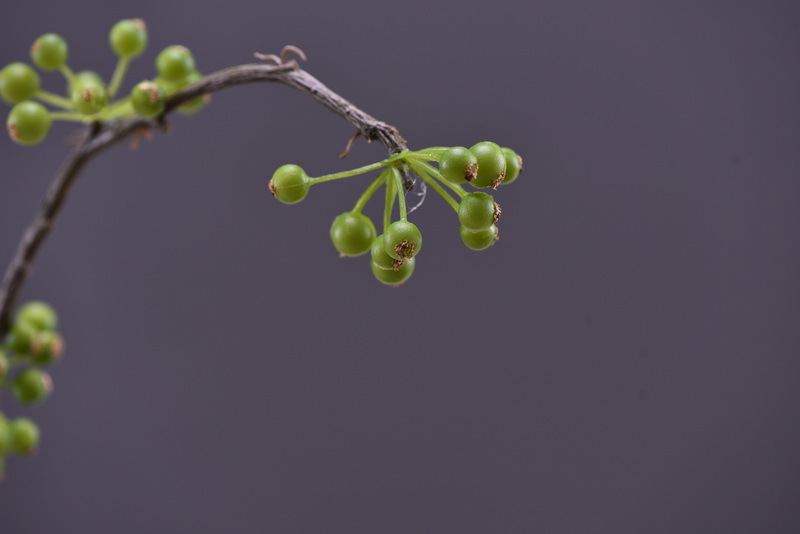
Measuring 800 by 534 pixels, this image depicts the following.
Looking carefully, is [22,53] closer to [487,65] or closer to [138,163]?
[138,163]

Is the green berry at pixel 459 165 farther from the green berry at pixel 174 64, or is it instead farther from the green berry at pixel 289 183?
the green berry at pixel 174 64

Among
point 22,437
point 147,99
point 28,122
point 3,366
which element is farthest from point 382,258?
point 22,437

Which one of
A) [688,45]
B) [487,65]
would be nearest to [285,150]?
[487,65]

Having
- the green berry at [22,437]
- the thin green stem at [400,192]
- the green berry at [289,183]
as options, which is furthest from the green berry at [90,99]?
the green berry at [22,437]

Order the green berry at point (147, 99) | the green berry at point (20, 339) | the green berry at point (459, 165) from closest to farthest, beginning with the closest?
1. the green berry at point (459, 165)
2. the green berry at point (147, 99)
3. the green berry at point (20, 339)

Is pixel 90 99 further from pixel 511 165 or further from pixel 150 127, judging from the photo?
pixel 511 165

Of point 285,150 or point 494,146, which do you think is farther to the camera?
point 285,150
